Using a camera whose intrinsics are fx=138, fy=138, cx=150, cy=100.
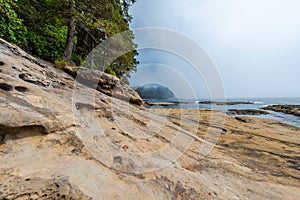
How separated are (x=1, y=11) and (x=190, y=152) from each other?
6925mm

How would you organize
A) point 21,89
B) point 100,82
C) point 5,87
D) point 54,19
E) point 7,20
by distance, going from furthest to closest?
point 54,19 < point 100,82 < point 7,20 < point 21,89 < point 5,87

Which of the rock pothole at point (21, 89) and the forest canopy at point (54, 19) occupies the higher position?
the forest canopy at point (54, 19)

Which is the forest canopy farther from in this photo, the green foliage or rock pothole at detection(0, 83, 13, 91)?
rock pothole at detection(0, 83, 13, 91)

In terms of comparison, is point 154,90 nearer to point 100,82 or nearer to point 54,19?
point 100,82

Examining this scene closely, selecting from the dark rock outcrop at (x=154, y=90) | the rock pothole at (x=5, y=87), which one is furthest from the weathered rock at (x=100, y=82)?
the rock pothole at (x=5, y=87)

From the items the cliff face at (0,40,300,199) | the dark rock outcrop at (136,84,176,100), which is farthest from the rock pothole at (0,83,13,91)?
the dark rock outcrop at (136,84,176,100)

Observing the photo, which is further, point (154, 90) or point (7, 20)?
point (154, 90)

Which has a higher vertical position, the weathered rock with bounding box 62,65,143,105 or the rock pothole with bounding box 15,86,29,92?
the weathered rock with bounding box 62,65,143,105

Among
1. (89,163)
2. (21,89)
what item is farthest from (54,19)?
(89,163)

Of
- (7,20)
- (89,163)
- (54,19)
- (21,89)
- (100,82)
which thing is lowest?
(89,163)

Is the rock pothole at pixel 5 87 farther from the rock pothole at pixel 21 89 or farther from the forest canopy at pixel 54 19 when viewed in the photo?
the forest canopy at pixel 54 19

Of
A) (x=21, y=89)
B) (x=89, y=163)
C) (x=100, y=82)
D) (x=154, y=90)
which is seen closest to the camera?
(x=89, y=163)

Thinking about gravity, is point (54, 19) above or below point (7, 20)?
above

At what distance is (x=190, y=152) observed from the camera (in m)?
3.79
